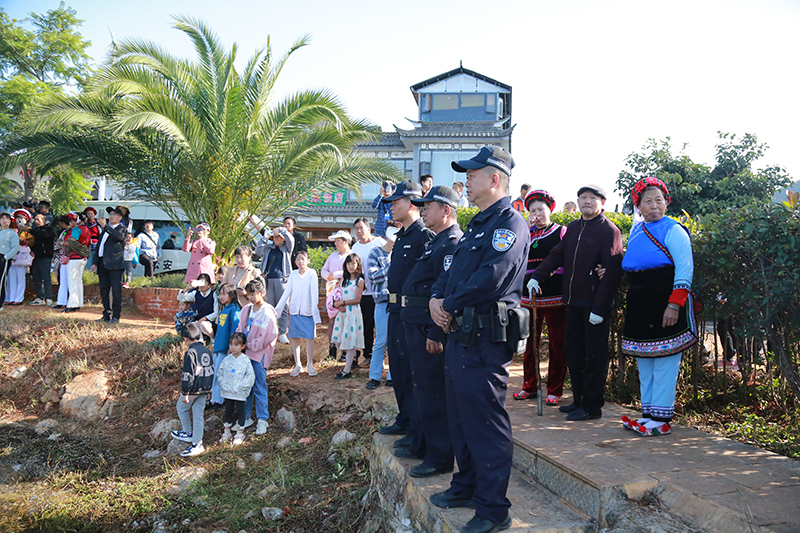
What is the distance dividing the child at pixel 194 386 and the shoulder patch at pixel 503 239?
159 inches

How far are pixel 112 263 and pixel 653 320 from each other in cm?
867

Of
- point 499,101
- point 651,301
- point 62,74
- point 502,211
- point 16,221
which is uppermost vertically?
point 499,101

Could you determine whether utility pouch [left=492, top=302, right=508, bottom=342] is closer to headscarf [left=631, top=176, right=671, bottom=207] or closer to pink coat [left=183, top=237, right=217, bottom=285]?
headscarf [left=631, top=176, right=671, bottom=207]

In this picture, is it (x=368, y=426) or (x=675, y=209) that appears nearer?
(x=368, y=426)

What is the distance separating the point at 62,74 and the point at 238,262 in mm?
14501

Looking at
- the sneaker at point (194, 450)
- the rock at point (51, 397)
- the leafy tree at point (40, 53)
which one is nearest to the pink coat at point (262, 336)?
the sneaker at point (194, 450)

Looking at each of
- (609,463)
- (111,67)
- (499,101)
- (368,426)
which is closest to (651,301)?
(609,463)

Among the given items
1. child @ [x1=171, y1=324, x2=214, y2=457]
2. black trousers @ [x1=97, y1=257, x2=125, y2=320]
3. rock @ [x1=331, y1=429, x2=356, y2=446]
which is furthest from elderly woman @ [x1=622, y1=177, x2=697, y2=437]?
black trousers @ [x1=97, y1=257, x2=125, y2=320]

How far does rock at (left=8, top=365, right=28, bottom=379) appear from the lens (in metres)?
8.29

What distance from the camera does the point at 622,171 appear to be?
15.0 m

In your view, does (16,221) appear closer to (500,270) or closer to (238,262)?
(238,262)

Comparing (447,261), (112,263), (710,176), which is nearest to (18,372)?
(112,263)

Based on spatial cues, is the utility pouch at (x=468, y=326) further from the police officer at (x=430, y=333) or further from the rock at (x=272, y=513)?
the rock at (x=272, y=513)

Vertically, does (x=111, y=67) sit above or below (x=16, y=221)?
above
